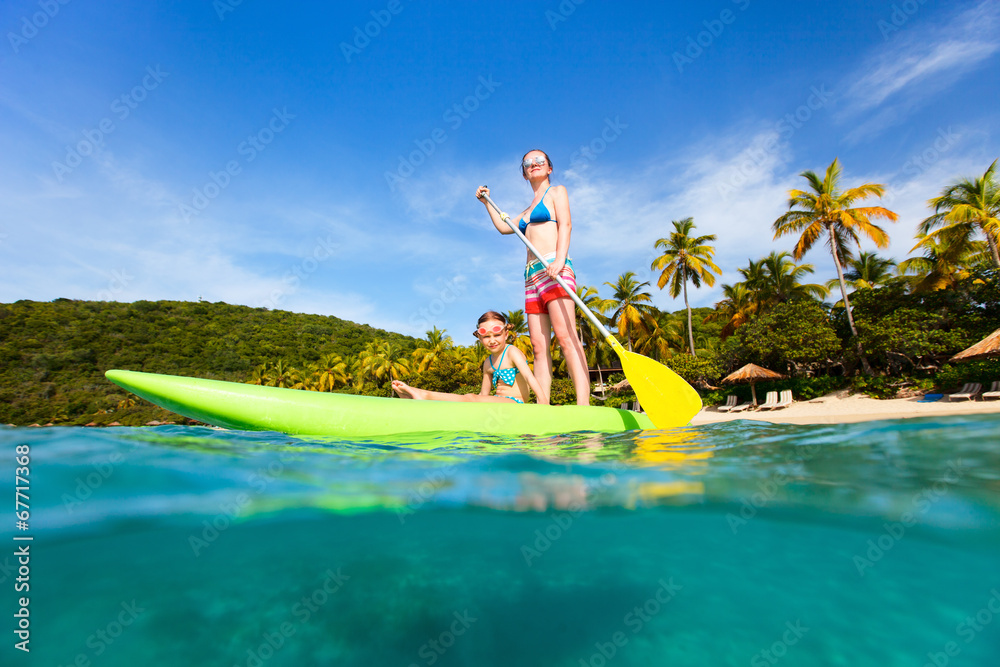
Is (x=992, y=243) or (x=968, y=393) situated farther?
(x=992, y=243)

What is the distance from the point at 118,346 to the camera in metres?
32.0

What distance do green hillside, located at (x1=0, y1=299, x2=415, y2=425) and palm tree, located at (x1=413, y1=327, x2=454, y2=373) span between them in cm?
577

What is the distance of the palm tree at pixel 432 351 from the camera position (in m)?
38.2

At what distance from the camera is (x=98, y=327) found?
1358 inches

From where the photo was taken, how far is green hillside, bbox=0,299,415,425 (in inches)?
934

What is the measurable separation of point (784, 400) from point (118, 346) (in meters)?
40.9

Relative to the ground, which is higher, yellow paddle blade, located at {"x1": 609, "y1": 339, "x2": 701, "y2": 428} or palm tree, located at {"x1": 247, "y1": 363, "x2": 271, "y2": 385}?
palm tree, located at {"x1": 247, "y1": 363, "x2": 271, "y2": 385}

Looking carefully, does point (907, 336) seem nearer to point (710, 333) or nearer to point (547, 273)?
point (547, 273)

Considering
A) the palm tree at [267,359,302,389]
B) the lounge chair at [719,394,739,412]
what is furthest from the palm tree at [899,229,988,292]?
the palm tree at [267,359,302,389]

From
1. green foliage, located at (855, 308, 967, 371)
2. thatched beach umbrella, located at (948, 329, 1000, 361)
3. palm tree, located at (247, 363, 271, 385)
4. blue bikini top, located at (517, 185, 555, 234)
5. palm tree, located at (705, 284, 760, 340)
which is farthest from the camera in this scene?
palm tree, located at (247, 363, 271, 385)

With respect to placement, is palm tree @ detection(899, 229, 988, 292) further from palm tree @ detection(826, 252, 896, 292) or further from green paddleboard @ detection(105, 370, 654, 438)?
green paddleboard @ detection(105, 370, 654, 438)

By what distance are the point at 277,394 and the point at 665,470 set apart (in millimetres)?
2559

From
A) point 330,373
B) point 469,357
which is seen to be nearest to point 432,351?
point 469,357

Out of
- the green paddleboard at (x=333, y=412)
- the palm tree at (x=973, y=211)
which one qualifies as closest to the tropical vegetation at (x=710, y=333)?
the palm tree at (x=973, y=211)
